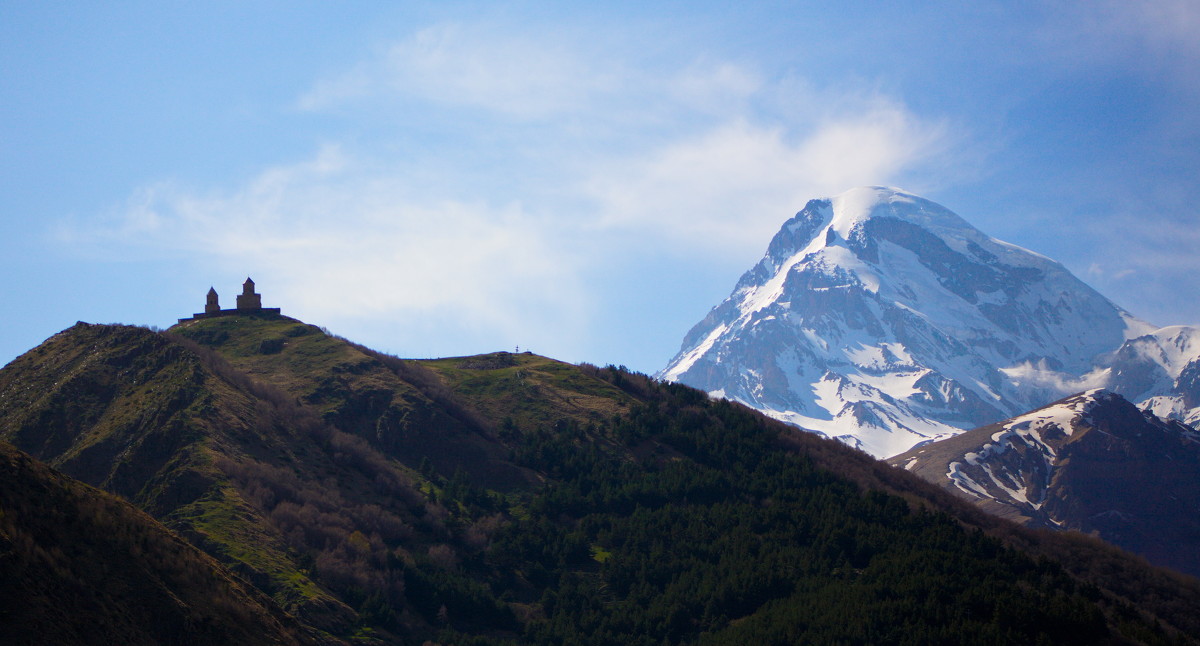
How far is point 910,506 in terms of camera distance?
9906 cm

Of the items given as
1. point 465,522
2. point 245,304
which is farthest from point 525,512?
point 245,304

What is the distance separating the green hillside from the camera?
71.6 m

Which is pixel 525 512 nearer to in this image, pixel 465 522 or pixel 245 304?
pixel 465 522

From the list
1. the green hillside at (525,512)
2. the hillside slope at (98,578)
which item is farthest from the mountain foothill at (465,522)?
the green hillside at (525,512)

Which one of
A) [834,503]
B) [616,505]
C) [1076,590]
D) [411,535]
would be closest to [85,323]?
[411,535]

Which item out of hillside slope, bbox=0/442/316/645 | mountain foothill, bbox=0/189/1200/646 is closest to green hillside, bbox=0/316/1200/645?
mountain foothill, bbox=0/189/1200/646

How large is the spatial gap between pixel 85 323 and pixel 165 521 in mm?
41954

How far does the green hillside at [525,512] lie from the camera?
71562 mm

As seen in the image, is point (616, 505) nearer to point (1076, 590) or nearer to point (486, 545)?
point (486, 545)

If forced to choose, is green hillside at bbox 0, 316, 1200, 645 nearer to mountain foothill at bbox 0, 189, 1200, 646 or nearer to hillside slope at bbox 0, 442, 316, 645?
mountain foothill at bbox 0, 189, 1200, 646

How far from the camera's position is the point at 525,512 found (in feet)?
303

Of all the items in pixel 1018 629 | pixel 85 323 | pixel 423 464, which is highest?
pixel 85 323

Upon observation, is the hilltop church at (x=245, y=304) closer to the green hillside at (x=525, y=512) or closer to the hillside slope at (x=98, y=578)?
the green hillside at (x=525, y=512)

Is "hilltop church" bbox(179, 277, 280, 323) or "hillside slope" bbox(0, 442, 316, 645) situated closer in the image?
"hillside slope" bbox(0, 442, 316, 645)
